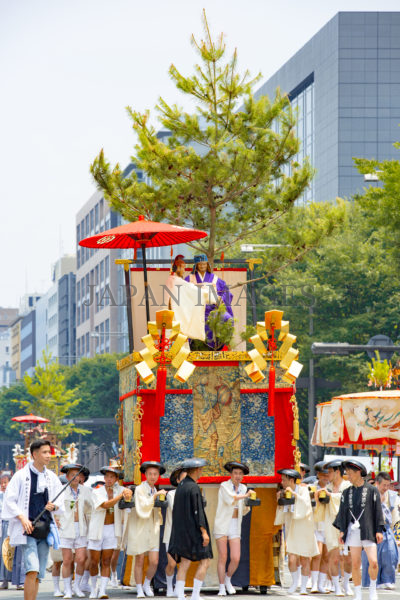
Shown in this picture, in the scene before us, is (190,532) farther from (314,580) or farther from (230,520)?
(314,580)

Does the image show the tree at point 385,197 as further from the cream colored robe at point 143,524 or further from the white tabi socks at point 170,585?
the white tabi socks at point 170,585

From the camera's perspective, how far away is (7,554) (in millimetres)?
20188

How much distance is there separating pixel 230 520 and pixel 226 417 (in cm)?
151

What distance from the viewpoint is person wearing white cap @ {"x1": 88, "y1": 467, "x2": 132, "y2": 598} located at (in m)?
16.8

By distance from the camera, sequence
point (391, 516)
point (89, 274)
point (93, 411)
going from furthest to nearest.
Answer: point (89, 274) < point (93, 411) < point (391, 516)

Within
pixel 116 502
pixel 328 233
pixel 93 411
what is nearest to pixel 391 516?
pixel 328 233

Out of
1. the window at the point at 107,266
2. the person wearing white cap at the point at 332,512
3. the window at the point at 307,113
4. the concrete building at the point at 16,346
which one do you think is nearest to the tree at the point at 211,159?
the person wearing white cap at the point at 332,512

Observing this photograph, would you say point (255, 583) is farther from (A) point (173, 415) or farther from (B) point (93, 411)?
(B) point (93, 411)

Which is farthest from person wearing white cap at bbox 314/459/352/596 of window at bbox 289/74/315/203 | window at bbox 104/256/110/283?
window at bbox 104/256/110/283

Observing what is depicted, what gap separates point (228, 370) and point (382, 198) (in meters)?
9.23

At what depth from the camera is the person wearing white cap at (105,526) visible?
55.0 feet

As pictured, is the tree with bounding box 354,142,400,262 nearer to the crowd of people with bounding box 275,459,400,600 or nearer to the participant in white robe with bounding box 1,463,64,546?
the crowd of people with bounding box 275,459,400,600

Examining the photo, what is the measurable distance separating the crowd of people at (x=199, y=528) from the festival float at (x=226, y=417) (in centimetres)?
29

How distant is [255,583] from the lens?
16.8 meters
